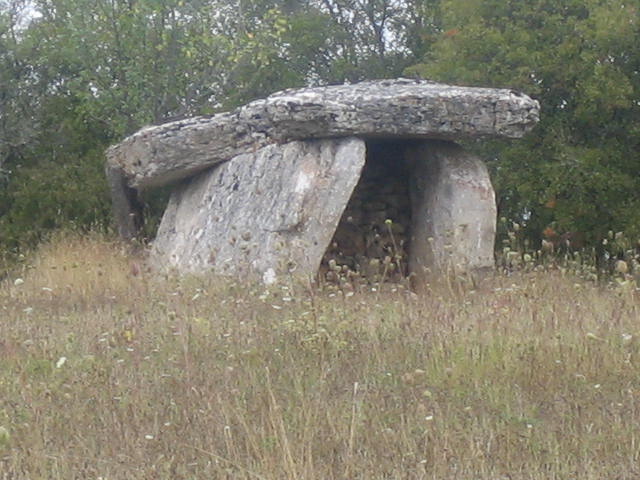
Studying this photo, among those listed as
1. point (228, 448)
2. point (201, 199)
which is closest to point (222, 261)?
point (201, 199)

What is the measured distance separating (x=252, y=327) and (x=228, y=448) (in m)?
2.28

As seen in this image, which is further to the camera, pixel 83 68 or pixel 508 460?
pixel 83 68

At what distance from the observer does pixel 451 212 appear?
11.7 meters

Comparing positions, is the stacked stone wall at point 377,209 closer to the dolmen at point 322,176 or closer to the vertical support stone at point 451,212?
the dolmen at point 322,176

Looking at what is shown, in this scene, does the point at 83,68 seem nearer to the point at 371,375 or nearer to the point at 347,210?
the point at 347,210

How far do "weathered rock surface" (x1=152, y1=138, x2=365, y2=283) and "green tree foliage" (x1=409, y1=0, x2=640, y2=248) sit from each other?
304 cm

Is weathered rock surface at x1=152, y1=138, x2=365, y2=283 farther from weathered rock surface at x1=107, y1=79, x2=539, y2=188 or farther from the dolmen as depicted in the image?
weathered rock surface at x1=107, y1=79, x2=539, y2=188

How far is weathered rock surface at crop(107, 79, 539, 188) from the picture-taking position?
11.1m

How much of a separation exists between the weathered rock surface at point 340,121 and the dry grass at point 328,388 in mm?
3048

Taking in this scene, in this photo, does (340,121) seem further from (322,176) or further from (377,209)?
(377,209)

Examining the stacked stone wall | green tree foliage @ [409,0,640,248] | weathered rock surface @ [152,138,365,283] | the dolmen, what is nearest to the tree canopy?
green tree foliage @ [409,0,640,248]

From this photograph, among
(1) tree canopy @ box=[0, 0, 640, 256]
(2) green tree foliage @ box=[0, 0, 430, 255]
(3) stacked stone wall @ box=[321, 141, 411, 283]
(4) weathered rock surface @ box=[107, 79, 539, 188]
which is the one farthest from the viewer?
(2) green tree foliage @ box=[0, 0, 430, 255]

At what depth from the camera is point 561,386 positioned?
18.6ft

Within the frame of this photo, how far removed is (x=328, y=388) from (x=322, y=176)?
539 centimetres
